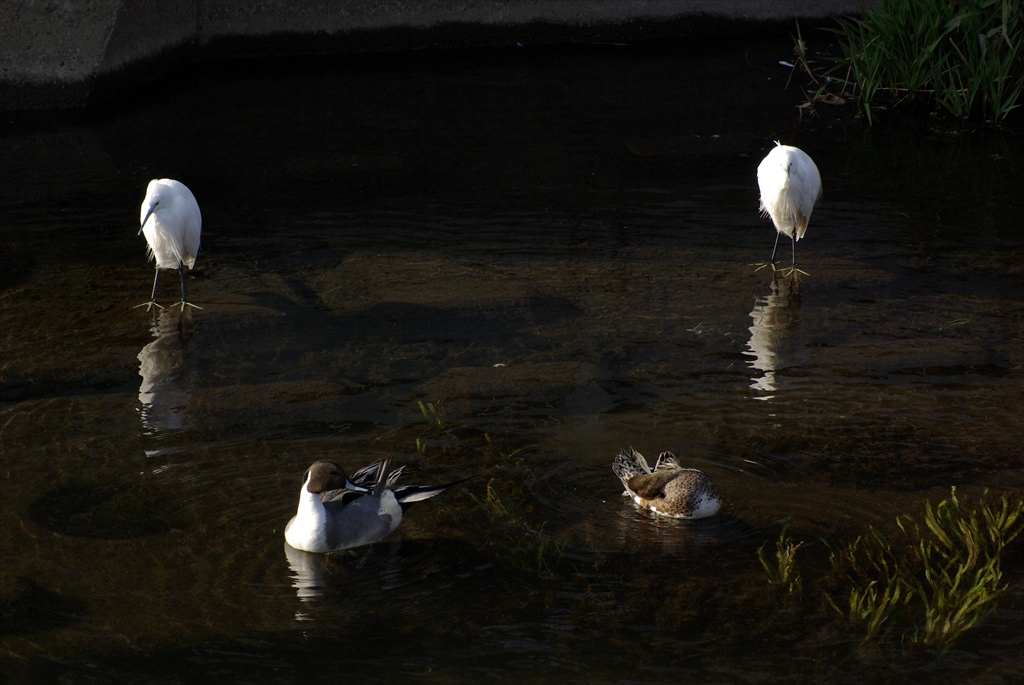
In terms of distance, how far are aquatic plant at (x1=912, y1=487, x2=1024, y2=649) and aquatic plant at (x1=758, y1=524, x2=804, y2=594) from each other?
0.45 m

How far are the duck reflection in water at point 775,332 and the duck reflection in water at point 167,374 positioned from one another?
2974 mm

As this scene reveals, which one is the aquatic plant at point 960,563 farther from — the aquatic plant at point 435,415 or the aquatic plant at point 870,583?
the aquatic plant at point 435,415

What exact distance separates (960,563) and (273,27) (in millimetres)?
10469

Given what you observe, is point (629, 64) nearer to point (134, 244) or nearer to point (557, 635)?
point (134, 244)

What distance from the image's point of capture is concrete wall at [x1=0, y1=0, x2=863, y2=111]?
10.8m

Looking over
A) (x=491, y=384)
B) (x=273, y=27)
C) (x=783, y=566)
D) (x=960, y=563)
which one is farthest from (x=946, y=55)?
(x=783, y=566)

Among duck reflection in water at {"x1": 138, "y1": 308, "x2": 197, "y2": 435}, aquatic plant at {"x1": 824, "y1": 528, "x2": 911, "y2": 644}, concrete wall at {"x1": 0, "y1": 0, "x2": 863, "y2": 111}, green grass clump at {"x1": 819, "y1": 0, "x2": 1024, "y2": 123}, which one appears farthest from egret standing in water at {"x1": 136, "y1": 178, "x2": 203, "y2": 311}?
green grass clump at {"x1": 819, "y1": 0, "x2": 1024, "y2": 123}

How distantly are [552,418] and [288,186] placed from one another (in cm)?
431

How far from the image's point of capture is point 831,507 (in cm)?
469

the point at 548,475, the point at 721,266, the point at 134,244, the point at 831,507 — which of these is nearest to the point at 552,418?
the point at 548,475

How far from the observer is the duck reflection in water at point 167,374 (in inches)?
217

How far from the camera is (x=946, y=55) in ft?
32.8

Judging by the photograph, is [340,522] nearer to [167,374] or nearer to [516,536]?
[516,536]

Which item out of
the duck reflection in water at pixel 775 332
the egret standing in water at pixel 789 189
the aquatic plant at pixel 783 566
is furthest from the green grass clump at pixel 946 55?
the aquatic plant at pixel 783 566
